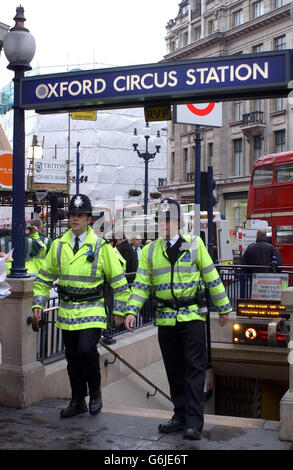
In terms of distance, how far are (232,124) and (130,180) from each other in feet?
33.9

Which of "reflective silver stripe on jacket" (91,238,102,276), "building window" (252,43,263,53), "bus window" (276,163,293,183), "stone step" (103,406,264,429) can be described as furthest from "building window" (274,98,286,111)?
"reflective silver stripe on jacket" (91,238,102,276)

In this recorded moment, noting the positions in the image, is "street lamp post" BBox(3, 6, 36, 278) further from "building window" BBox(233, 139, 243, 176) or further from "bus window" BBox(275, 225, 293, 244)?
"building window" BBox(233, 139, 243, 176)

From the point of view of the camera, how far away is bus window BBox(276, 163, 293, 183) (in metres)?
22.8

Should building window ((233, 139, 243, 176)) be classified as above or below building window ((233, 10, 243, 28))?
A: below

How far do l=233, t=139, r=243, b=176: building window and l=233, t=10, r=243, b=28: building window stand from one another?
9.68m

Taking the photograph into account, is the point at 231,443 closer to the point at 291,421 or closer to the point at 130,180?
the point at 291,421

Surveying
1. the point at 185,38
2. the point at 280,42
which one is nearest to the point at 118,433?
the point at 280,42

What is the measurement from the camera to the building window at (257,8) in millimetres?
49062

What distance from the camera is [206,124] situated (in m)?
11.8

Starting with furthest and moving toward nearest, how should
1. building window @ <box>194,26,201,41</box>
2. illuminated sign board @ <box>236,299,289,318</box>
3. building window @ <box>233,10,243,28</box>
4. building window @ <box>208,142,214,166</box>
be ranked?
building window @ <box>194,26,201,41</box> → building window @ <box>208,142,214,166</box> → building window @ <box>233,10,243,28</box> → illuminated sign board @ <box>236,299,289,318</box>

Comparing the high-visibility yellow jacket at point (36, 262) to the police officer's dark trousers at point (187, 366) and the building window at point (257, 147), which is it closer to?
the police officer's dark trousers at point (187, 366)

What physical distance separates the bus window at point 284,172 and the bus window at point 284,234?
194cm

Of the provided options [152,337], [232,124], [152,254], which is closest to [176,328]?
[152,254]

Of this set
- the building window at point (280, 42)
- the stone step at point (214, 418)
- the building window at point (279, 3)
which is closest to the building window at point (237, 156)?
the building window at point (280, 42)
